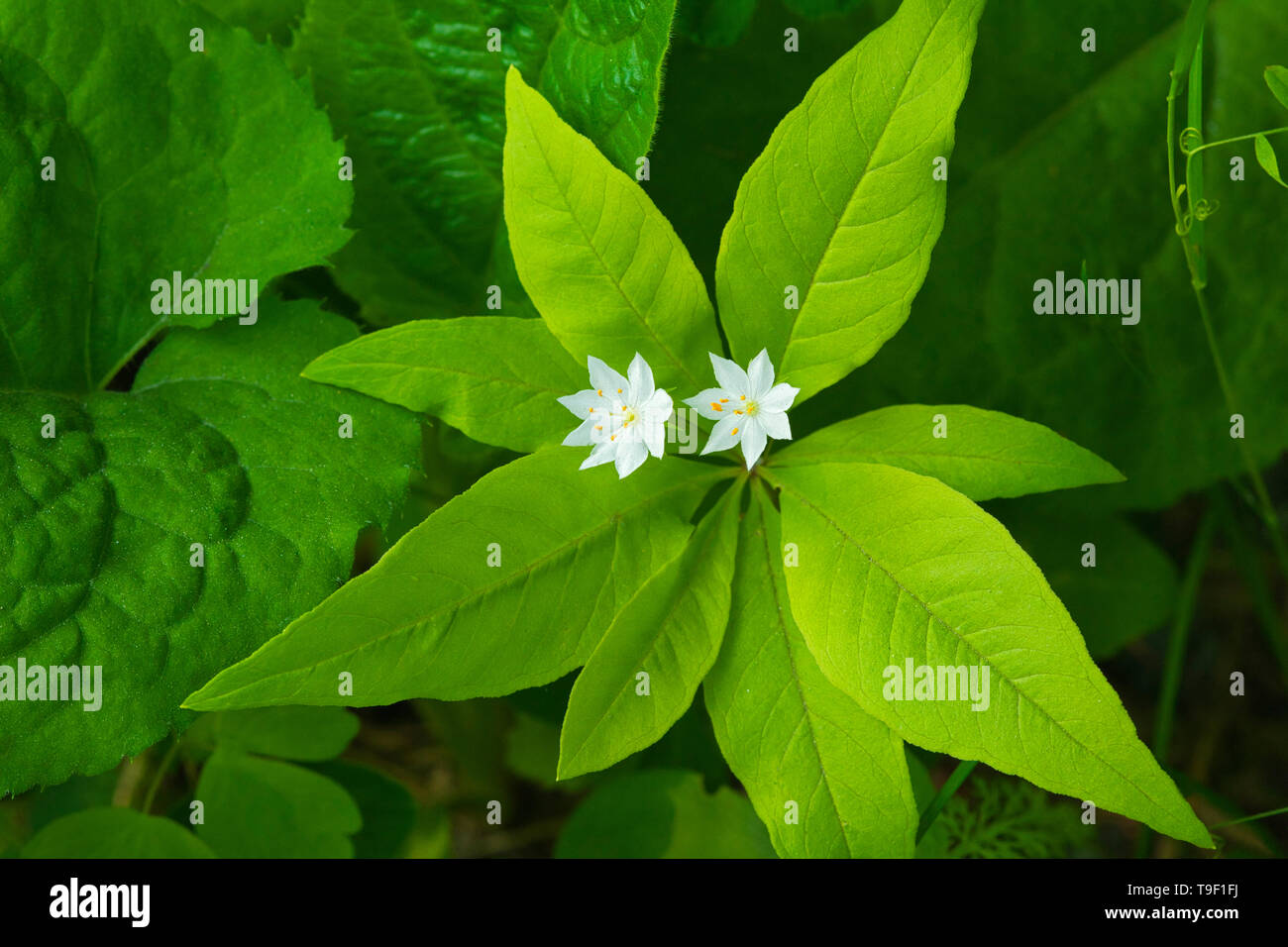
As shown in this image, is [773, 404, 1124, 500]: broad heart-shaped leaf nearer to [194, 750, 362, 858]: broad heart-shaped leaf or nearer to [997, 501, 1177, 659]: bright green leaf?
[997, 501, 1177, 659]: bright green leaf

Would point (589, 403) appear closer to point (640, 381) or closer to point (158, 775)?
point (640, 381)

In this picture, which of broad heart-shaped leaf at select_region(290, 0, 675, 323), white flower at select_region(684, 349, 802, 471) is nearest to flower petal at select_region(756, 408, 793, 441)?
white flower at select_region(684, 349, 802, 471)

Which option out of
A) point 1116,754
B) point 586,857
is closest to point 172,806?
point 586,857

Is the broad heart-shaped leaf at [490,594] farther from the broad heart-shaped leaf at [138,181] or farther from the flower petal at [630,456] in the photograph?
the broad heart-shaped leaf at [138,181]

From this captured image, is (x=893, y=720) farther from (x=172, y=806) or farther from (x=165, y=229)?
(x=172, y=806)

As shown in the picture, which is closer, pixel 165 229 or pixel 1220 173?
pixel 165 229
